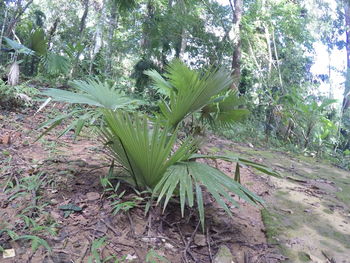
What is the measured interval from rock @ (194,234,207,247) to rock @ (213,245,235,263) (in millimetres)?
106

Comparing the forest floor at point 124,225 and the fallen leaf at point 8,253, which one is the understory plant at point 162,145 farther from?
the fallen leaf at point 8,253

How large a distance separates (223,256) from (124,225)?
0.63m

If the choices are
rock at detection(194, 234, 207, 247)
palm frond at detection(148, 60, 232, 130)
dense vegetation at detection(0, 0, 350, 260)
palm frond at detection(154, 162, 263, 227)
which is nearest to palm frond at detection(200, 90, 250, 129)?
dense vegetation at detection(0, 0, 350, 260)

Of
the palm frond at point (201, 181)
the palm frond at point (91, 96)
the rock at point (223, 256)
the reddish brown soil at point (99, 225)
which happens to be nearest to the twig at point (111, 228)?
the reddish brown soil at point (99, 225)

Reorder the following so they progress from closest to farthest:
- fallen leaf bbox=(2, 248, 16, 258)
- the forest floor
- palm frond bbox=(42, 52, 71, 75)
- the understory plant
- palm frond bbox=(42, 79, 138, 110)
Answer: fallen leaf bbox=(2, 248, 16, 258) → the forest floor → the understory plant → palm frond bbox=(42, 79, 138, 110) → palm frond bbox=(42, 52, 71, 75)

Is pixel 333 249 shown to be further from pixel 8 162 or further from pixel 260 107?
pixel 260 107

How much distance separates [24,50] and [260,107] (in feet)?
23.4

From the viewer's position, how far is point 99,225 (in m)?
1.75

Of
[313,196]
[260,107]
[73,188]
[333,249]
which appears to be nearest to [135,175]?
[73,188]

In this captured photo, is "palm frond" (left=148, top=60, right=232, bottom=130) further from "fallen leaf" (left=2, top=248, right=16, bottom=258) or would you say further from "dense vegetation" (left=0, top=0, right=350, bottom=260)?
"fallen leaf" (left=2, top=248, right=16, bottom=258)

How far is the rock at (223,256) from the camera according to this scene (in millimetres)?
1683

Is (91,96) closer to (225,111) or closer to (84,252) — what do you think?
(84,252)

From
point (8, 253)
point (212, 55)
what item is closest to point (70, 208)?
point (8, 253)

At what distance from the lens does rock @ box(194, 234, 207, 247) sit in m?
1.81
